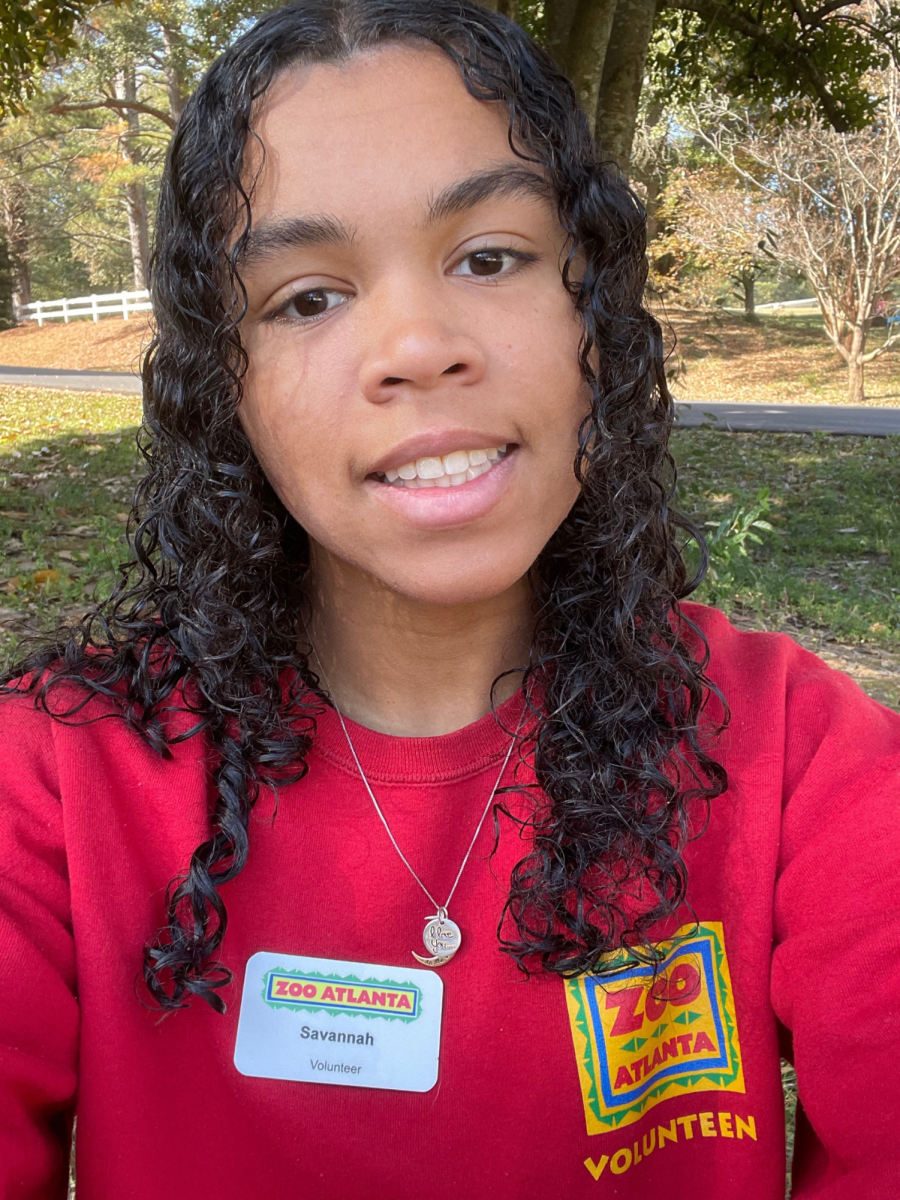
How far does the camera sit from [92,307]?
31016 millimetres

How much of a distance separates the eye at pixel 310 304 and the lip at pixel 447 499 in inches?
11.0

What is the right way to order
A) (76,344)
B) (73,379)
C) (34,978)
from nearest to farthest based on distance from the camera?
(34,978) → (73,379) → (76,344)

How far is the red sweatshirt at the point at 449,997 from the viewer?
1.47 m

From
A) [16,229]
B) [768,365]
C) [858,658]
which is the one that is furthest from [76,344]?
[858,658]

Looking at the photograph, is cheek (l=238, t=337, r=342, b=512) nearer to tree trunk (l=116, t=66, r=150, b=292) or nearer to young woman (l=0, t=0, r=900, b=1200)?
young woman (l=0, t=0, r=900, b=1200)

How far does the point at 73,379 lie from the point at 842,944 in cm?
1954

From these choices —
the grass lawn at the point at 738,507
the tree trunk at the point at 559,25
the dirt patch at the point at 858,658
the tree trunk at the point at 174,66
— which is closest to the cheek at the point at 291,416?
the grass lawn at the point at 738,507

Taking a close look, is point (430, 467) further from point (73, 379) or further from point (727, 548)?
point (73, 379)

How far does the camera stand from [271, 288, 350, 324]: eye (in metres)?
1.62

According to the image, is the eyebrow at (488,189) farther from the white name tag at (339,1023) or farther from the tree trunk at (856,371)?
the tree trunk at (856,371)

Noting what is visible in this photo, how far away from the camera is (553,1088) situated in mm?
1543

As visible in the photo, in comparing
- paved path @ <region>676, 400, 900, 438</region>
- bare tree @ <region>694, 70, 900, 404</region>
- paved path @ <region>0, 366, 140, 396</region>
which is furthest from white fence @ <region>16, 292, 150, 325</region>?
paved path @ <region>676, 400, 900, 438</region>

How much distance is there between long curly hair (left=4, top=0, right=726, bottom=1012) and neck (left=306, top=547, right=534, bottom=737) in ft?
0.26

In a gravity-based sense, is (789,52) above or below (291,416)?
above
